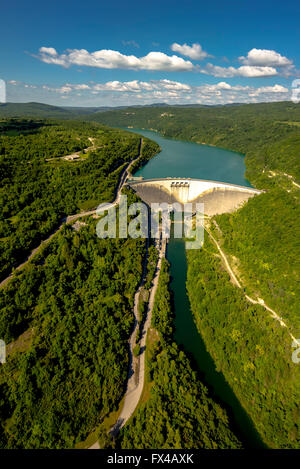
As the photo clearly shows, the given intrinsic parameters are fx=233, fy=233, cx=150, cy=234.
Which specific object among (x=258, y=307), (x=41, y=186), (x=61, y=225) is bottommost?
(x=258, y=307)

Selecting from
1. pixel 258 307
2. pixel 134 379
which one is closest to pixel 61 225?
pixel 134 379

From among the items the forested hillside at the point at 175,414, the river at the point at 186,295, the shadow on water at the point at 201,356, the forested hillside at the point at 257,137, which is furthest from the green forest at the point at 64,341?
the forested hillside at the point at 257,137

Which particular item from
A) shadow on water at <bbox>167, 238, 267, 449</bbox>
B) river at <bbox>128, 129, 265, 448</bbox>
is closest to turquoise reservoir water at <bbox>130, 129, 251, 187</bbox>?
river at <bbox>128, 129, 265, 448</bbox>

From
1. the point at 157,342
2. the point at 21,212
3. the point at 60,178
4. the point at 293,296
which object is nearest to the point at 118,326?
the point at 157,342

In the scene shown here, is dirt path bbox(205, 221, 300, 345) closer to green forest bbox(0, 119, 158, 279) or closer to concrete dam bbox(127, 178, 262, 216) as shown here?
concrete dam bbox(127, 178, 262, 216)

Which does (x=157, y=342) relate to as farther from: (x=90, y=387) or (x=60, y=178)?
(x=60, y=178)

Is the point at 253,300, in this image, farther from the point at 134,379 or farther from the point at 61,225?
the point at 61,225

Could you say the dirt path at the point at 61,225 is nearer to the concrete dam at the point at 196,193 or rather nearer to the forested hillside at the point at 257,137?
the concrete dam at the point at 196,193
